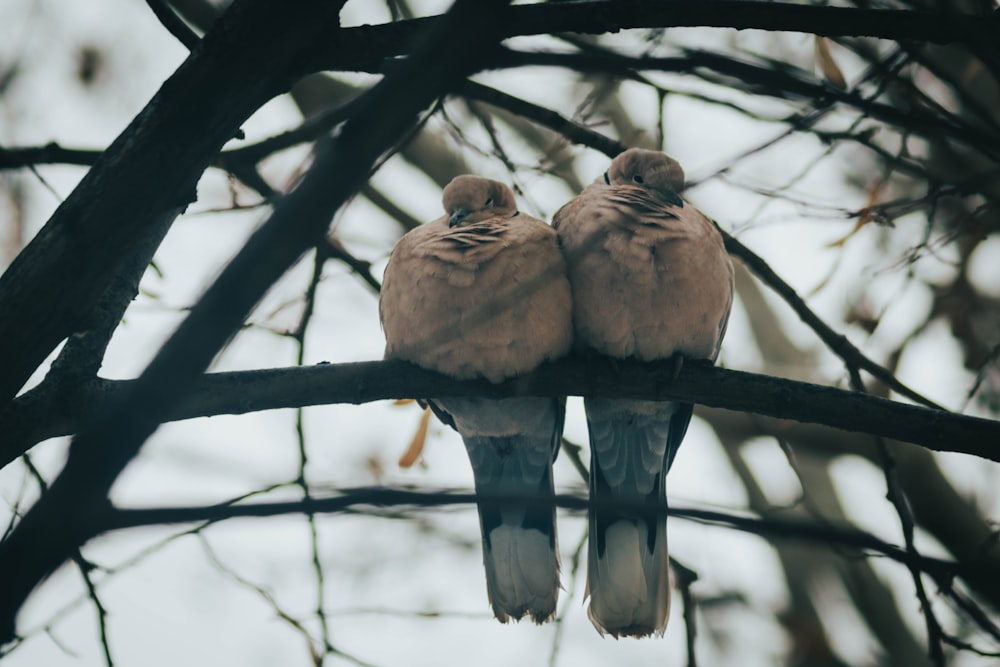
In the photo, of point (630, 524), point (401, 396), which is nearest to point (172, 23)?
point (401, 396)

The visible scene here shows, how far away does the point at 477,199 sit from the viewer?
3.39m

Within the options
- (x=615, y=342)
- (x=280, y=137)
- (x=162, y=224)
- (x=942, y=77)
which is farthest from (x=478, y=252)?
(x=942, y=77)

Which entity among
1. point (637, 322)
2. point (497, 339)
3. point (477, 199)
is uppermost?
point (477, 199)

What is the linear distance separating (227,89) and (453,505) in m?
1.03

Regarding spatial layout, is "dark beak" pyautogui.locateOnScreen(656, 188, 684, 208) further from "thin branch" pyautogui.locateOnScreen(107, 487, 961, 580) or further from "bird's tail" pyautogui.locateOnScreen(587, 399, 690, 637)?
"thin branch" pyautogui.locateOnScreen(107, 487, 961, 580)

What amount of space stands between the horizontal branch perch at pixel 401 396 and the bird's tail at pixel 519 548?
2.64ft

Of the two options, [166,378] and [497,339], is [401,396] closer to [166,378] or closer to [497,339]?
[497,339]

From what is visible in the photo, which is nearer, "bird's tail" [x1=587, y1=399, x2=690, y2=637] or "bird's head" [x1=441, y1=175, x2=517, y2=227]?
"bird's tail" [x1=587, y1=399, x2=690, y2=637]

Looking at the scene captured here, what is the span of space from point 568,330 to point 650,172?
85 cm

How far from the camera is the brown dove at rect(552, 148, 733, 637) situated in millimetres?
2904

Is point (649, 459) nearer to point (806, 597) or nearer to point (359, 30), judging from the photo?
point (359, 30)

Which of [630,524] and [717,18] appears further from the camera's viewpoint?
[630,524]

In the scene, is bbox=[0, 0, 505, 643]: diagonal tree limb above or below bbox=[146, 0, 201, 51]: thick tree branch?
below

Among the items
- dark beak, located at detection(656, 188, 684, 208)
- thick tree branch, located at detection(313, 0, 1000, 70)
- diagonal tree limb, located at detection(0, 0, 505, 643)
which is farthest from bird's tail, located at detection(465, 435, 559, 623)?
diagonal tree limb, located at detection(0, 0, 505, 643)
